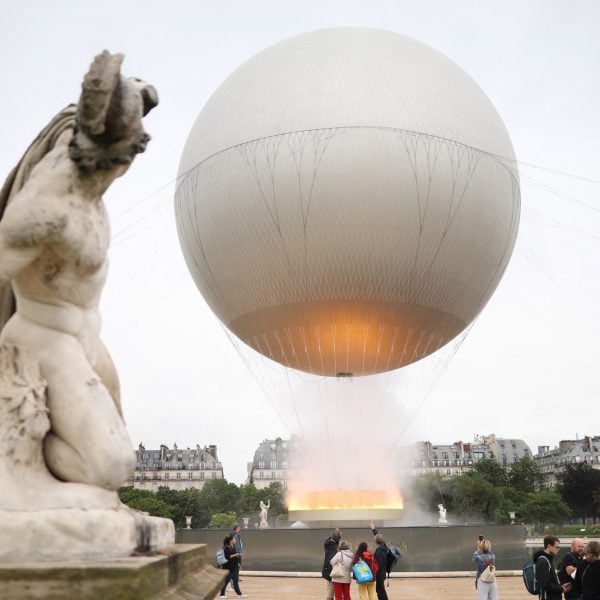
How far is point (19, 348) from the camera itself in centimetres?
273

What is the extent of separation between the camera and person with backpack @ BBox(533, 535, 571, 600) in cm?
786

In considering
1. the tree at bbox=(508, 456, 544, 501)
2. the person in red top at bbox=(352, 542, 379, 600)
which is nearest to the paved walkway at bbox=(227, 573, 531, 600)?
the person in red top at bbox=(352, 542, 379, 600)

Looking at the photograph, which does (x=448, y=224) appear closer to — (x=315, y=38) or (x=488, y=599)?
(x=315, y=38)

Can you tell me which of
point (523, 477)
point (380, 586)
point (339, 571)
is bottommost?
point (523, 477)

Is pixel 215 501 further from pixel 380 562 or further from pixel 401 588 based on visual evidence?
pixel 380 562

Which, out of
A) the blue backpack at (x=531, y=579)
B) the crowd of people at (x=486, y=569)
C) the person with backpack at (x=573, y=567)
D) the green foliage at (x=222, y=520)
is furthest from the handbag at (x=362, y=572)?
the green foliage at (x=222, y=520)

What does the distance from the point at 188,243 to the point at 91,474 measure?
21679mm

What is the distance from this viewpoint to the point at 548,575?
7.90 metres

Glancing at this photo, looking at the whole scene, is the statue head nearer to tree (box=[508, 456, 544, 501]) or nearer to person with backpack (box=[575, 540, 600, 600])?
person with backpack (box=[575, 540, 600, 600])

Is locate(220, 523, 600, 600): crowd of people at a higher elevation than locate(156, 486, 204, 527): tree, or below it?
higher

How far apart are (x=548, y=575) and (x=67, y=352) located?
6.98 meters

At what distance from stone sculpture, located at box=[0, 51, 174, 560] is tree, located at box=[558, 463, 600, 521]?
271ft

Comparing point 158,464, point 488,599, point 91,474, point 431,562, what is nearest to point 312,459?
point 431,562

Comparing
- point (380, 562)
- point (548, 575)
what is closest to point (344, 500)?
point (380, 562)
